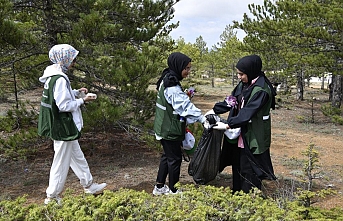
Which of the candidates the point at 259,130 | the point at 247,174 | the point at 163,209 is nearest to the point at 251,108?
the point at 259,130

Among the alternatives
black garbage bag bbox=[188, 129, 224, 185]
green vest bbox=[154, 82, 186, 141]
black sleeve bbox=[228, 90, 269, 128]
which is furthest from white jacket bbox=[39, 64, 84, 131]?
black sleeve bbox=[228, 90, 269, 128]

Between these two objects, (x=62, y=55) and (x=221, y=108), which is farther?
(x=221, y=108)

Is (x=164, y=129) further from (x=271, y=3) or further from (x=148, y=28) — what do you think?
(x=271, y=3)

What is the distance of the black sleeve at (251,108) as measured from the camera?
10.1 ft

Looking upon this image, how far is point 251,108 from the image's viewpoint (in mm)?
3102

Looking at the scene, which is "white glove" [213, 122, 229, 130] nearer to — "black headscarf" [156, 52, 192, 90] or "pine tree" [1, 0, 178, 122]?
"black headscarf" [156, 52, 192, 90]

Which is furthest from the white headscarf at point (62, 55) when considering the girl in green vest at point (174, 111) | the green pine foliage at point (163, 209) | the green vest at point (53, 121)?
the green pine foliage at point (163, 209)

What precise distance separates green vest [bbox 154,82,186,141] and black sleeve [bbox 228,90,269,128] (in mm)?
620

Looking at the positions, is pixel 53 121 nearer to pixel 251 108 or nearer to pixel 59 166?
pixel 59 166

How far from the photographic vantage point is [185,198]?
2.38 metres

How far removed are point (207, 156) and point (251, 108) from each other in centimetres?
76

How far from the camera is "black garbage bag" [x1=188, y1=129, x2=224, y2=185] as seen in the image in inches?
139

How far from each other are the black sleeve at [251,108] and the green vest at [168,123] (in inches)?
24.4

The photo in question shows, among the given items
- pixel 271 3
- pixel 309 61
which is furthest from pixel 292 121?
pixel 271 3
